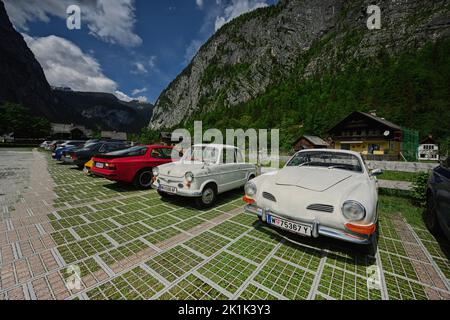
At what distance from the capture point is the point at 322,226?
8.34 ft

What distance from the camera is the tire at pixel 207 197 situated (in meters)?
4.72

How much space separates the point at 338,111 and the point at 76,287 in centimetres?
5880

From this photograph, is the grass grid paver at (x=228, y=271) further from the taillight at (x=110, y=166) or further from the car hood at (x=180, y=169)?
the taillight at (x=110, y=166)

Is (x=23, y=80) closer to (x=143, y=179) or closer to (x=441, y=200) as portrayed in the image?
(x=143, y=179)

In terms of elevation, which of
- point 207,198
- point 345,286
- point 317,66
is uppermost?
point 317,66

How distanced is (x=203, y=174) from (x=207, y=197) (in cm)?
72

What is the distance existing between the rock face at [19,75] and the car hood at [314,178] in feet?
363

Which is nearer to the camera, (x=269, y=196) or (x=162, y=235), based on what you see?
(x=269, y=196)

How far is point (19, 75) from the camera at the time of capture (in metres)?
82.3

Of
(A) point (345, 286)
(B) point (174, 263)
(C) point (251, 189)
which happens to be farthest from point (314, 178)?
(B) point (174, 263)

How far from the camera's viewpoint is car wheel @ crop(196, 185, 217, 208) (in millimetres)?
4726

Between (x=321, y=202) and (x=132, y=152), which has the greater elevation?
(x=132, y=152)

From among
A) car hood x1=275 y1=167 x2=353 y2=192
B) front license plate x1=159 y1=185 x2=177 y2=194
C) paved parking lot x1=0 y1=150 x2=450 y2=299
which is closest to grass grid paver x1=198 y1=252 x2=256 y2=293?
paved parking lot x1=0 y1=150 x2=450 y2=299
